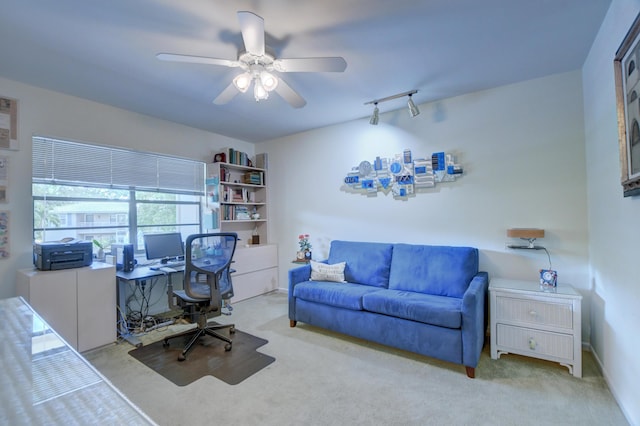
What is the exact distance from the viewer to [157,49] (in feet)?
7.30

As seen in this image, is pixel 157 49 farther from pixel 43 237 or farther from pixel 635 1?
pixel 635 1

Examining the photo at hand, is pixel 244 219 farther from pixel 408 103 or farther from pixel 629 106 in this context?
pixel 629 106

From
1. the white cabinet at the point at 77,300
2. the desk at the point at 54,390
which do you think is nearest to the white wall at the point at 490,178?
the white cabinet at the point at 77,300

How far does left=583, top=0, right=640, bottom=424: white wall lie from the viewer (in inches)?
65.0

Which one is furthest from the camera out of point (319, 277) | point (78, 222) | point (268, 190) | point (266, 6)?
point (268, 190)

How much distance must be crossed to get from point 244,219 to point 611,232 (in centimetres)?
415

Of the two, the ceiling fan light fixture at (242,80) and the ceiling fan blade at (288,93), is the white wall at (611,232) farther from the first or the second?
the ceiling fan light fixture at (242,80)

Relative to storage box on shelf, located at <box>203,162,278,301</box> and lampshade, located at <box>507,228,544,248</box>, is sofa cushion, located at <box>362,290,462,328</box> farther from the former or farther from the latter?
storage box on shelf, located at <box>203,162,278,301</box>

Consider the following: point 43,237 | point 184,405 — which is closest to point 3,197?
point 43,237

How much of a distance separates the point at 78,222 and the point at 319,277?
2.72m

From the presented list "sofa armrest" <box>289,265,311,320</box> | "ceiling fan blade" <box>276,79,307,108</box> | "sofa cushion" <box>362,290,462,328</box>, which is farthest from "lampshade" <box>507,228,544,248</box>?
"ceiling fan blade" <box>276,79,307,108</box>

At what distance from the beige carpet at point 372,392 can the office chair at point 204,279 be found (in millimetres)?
538

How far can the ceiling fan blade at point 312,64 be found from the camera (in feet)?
6.22

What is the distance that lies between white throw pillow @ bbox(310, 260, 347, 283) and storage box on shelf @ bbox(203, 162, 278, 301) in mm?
1280
